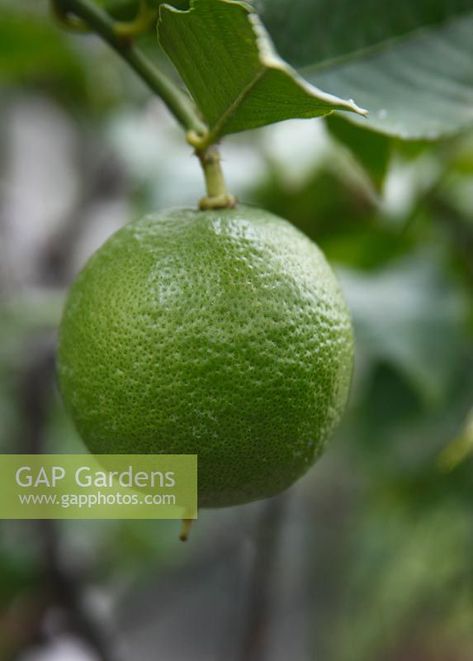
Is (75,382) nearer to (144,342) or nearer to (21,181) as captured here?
(144,342)

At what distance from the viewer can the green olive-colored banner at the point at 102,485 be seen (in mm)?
621

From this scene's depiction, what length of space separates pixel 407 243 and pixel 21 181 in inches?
68.1

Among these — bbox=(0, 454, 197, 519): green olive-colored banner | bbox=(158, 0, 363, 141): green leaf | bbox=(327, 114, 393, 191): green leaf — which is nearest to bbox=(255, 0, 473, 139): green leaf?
bbox=(327, 114, 393, 191): green leaf

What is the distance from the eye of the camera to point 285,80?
0.52 metres

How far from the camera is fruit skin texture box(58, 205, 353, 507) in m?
0.59

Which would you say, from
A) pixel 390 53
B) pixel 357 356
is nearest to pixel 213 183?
pixel 390 53

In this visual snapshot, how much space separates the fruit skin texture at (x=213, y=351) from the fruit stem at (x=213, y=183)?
33 mm

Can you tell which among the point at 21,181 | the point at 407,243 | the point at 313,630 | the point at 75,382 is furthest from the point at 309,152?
the point at 313,630

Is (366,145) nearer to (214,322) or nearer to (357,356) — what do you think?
(214,322)

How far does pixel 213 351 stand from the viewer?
589 millimetres

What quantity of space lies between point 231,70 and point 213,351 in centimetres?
20

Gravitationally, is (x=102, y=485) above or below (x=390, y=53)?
below

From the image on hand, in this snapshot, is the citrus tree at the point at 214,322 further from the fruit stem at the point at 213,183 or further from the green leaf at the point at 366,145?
the green leaf at the point at 366,145

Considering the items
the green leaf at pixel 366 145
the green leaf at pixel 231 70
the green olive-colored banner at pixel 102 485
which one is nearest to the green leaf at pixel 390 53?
the green leaf at pixel 366 145
